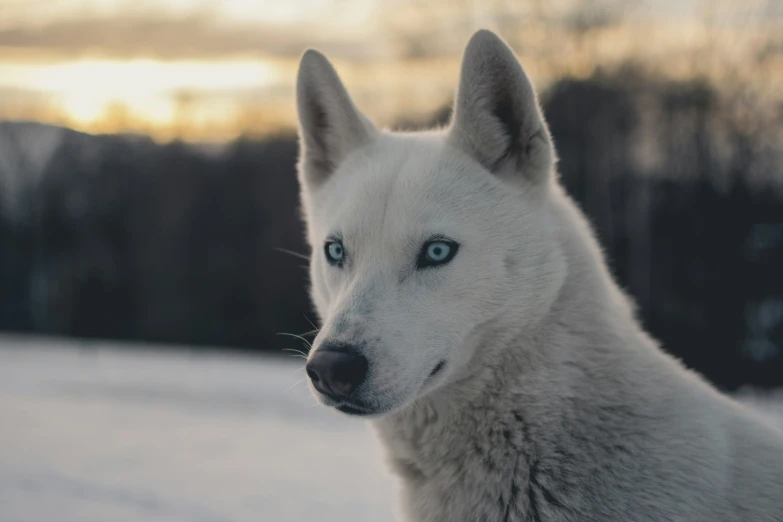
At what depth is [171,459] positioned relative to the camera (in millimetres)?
6309

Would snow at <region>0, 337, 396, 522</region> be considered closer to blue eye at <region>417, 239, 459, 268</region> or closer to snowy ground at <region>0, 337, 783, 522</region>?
snowy ground at <region>0, 337, 783, 522</region>

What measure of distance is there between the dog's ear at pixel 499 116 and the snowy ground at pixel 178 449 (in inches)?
47.9

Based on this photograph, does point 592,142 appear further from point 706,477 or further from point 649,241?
point 706,477

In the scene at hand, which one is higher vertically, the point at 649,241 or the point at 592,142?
the point at 592,142

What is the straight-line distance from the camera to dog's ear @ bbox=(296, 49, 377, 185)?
9.56 ft

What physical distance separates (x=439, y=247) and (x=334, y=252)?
17.0 inches

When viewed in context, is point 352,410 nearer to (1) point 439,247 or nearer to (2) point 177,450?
(1) point 439,247

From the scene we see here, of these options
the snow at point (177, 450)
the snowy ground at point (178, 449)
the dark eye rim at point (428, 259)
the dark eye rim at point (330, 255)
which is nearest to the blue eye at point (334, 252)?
the dark eye rim at point (330, 255)

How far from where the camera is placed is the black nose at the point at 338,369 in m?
2.11

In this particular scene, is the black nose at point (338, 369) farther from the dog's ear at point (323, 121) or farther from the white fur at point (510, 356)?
the dog's ear at point (323, 121)

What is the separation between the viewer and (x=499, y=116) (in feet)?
8.55

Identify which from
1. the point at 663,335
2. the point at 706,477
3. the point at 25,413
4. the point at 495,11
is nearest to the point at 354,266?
the point at 706,477

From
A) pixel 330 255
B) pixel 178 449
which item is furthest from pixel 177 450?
pixel 330 255

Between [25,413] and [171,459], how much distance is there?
9.45 ft
